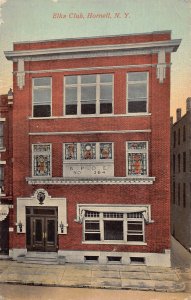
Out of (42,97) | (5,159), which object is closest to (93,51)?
(42,97)

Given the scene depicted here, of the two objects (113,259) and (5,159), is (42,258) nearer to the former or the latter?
(113,259)

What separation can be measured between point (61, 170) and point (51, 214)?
65.3 inches

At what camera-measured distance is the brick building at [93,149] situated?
9086 millimetres

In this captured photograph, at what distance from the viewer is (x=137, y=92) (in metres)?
9.27

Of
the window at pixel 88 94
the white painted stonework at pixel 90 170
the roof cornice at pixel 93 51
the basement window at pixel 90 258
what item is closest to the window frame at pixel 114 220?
the basement window at pixel 90 258

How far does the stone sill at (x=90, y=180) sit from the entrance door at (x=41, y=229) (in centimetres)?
104

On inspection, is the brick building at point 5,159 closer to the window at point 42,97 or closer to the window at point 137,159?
the window at point 42,97

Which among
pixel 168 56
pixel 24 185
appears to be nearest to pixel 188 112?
pixel 168 56

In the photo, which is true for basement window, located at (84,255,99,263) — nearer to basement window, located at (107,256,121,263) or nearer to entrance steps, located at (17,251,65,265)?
basement window, located at (107,256,121,263)

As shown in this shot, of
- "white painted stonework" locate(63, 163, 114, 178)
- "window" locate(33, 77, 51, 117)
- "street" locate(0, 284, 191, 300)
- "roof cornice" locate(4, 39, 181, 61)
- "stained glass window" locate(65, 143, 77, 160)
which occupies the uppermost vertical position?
"roof cornice" locate(4, 39, 181, 61)

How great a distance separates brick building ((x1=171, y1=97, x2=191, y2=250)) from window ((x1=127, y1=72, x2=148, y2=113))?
1236mm

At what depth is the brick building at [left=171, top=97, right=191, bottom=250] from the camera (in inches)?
390

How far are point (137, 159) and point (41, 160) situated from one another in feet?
11.1

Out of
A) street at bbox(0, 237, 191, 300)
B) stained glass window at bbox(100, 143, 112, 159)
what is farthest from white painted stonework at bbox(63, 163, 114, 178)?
street at bbox(0, 237, 191, 300)
